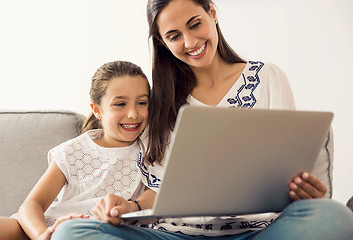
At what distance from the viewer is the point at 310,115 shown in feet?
3.00

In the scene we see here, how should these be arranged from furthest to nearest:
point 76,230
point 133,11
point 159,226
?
point 133,11
point 159,226
point 76,230

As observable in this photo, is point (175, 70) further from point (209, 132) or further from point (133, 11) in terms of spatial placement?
point (133, 11)

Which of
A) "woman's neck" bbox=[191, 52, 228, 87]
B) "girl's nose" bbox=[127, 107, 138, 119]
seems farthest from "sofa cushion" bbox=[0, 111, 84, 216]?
"woman's neck" bbox=[191, 52, 228, 87]

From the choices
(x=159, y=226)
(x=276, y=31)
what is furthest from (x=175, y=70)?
(x=276, y=31)

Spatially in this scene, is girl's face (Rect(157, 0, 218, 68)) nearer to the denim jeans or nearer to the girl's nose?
the girl's nose

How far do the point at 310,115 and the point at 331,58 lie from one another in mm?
1266

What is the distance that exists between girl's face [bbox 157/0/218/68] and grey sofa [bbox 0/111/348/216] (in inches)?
20.1

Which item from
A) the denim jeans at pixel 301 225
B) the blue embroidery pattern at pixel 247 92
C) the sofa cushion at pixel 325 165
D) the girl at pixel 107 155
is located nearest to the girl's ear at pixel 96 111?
the girl at pixel 107 155

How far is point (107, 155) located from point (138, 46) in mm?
1010

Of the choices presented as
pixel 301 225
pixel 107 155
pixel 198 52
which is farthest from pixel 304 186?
pixel 107 155

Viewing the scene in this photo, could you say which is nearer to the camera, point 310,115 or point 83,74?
point 310,115

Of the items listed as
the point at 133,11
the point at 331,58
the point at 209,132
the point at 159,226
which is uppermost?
the point at 133,11

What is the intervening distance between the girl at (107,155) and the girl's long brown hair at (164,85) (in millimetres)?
44

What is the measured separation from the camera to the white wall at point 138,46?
81.2 inches
